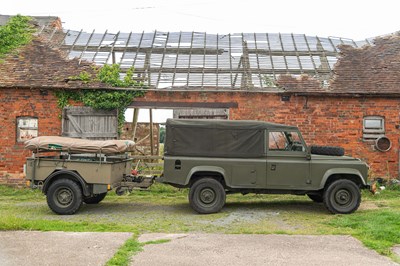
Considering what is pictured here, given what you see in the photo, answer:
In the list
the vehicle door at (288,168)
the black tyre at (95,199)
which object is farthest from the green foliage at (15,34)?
the vehicle door at (288,168)

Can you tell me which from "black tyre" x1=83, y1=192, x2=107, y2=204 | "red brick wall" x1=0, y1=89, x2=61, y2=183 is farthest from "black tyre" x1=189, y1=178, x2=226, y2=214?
"red brick wall" x1=0, y1=89, x2=61, y2=183

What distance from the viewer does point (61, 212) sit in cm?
911

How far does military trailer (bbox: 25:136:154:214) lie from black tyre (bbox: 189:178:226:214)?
1.82 metres

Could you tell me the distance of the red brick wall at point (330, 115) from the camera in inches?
513

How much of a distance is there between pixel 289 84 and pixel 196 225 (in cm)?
696

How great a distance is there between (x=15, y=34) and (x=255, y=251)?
13.0 metres

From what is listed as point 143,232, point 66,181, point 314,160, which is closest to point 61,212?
point 66,181

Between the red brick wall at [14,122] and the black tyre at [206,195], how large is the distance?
19.5 ft

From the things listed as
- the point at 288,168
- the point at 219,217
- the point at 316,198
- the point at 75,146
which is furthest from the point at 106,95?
the point at 316,198

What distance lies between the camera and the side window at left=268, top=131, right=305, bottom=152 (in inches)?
368

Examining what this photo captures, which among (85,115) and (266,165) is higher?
(85,115)

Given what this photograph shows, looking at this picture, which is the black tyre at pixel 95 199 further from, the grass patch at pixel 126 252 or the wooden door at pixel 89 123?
the grass patch at pixel 126 252

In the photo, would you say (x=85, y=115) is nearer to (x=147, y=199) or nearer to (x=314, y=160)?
(x=147, y=199)

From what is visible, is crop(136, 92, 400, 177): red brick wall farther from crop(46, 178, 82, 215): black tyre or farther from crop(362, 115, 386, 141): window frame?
crop(46, 178, 82, 215): black tyre
